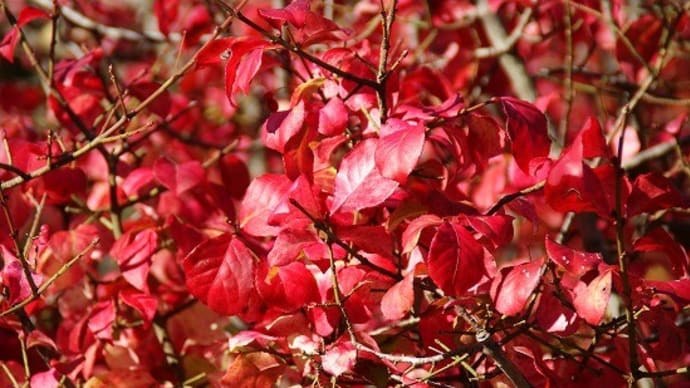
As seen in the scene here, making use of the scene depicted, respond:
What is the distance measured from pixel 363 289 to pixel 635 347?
32 centimetres

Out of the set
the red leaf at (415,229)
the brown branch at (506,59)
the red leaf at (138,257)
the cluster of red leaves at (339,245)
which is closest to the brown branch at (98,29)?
the cluster of red leaves at (339,245)

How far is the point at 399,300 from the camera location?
1.02m

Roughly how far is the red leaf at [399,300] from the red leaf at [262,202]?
193 mm

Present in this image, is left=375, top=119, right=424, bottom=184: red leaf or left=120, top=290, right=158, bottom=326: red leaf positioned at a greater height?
left=375, top=119, right=424, bottom=184: red leaf

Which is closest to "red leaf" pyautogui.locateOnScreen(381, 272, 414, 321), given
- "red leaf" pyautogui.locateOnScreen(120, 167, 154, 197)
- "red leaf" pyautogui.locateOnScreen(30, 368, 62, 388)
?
"red leaf" pyautogui.locateOnScreen(30, 368, 62, 388)

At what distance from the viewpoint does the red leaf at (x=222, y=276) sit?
1111 mm

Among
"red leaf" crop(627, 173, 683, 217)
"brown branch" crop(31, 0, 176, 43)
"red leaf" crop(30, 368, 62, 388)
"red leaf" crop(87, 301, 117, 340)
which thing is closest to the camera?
"red leaf" crop(627, 173, 683, 217)

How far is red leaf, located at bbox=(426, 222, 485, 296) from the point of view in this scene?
1.01m

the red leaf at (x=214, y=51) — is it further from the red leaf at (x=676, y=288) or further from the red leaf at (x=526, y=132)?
the red leaf at (x=676, y=288)

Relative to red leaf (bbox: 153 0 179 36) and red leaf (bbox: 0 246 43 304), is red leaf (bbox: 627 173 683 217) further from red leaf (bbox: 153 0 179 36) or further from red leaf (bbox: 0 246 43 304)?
red leaf (bbox: 153 0 179 36)

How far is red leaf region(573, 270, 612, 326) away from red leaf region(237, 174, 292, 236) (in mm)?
382

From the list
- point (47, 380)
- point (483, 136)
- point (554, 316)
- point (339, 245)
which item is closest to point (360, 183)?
point (339, 245)

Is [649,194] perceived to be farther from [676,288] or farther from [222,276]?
[222,276]

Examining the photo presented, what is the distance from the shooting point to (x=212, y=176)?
1969 mm
